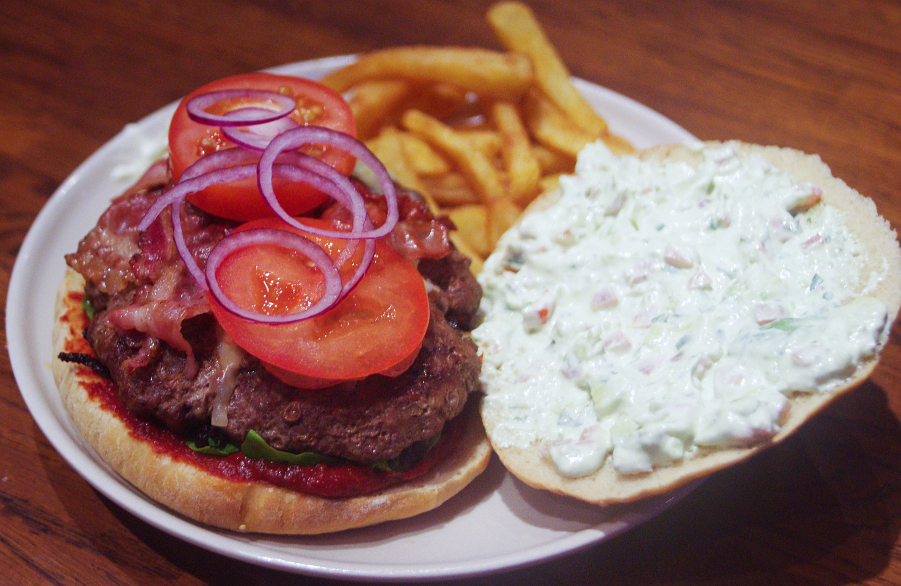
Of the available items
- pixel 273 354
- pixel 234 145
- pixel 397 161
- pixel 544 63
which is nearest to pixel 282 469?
pixel 273 354

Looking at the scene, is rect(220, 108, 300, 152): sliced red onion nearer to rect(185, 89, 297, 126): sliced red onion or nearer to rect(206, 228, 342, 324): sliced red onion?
rect(185, 89, 297, 126): sliced red onion

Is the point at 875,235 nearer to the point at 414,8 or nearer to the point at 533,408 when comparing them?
the point at 533,408

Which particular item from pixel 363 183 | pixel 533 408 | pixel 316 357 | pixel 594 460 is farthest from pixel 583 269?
pixel 316 357

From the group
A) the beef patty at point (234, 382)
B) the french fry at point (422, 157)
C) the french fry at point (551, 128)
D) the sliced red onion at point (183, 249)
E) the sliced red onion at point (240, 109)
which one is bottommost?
the beef patty at point (234, 382)

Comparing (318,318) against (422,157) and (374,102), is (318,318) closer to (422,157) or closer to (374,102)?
(422,157)

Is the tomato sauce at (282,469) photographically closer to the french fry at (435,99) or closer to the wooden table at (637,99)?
the wooden table at (637,99)

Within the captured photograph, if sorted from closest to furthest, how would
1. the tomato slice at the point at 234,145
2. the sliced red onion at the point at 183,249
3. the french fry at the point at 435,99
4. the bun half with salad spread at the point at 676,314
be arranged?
the bun half with salad spread at the point at 676,314 < the sliced red onion at the point at 183,249 < the tomato slice at the point at 234,145 < the french fry at the point at 435,99

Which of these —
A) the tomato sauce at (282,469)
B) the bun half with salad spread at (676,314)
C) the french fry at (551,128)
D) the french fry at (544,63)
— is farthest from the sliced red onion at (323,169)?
the french fry at (544,63)
